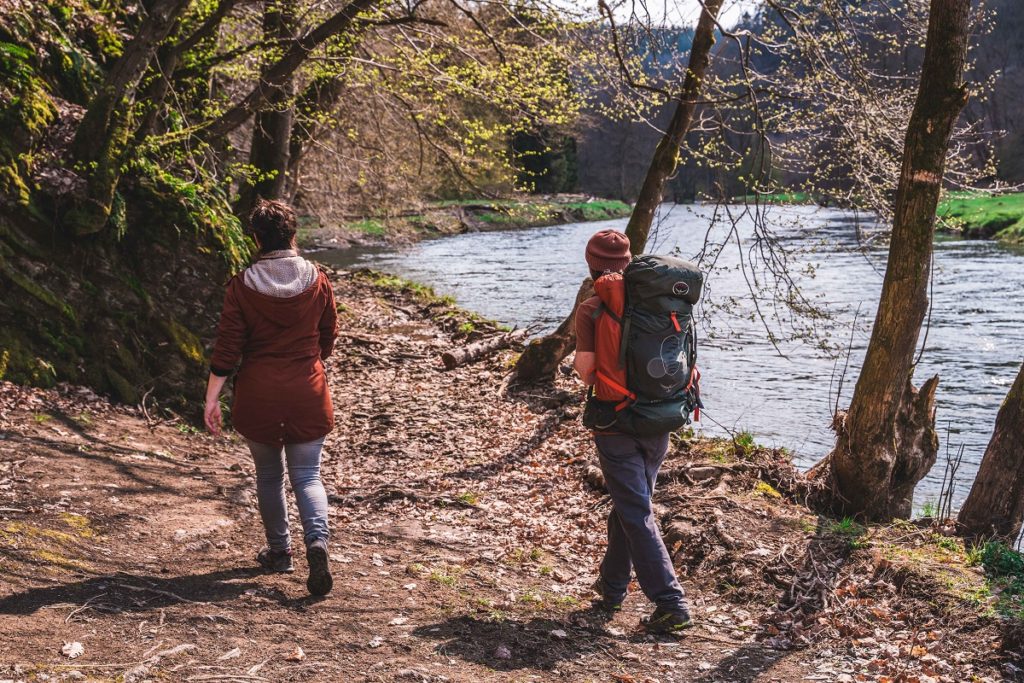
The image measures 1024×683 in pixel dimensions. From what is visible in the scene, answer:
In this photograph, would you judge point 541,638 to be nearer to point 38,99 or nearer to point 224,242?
point 224,242

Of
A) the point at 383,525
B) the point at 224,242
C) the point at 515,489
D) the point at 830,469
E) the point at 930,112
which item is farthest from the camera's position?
the point at 224,242

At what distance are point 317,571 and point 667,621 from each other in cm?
196

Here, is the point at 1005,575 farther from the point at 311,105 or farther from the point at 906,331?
the point at 311,105

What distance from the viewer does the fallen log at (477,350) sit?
513 inches

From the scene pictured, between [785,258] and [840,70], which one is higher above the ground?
[840,70]

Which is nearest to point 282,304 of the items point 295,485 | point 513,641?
point 295,485

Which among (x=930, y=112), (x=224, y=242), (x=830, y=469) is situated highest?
(x=930, y=112)

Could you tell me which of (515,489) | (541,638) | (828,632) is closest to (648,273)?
(541,638)

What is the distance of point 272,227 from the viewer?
4645mm

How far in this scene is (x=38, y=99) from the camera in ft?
26.6

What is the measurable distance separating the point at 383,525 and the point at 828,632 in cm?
324

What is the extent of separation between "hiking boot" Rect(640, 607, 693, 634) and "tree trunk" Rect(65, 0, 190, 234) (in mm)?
6167

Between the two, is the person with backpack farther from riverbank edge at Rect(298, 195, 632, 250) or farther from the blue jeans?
riverbank edge at Rect(298, 195, 632, 250)

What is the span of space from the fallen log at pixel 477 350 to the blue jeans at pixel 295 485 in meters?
8.01
